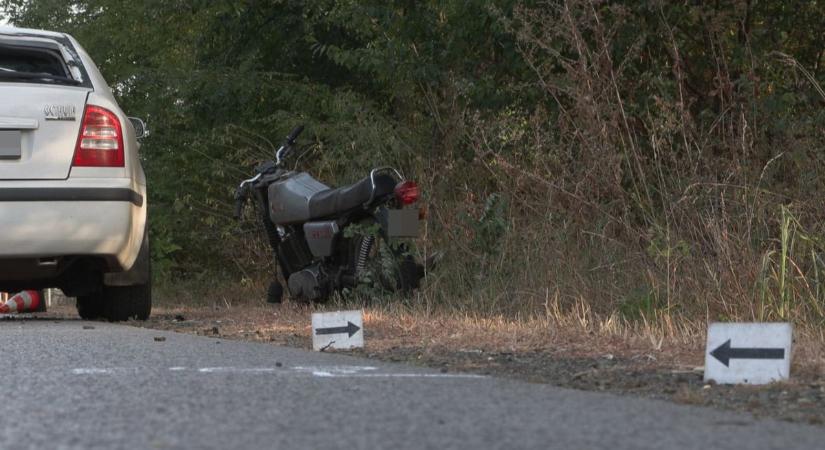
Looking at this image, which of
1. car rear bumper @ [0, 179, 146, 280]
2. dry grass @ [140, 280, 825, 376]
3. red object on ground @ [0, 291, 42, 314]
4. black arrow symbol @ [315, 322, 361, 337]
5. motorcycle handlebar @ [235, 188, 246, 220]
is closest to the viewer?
dry grass @ [140, 280, 825, 376]

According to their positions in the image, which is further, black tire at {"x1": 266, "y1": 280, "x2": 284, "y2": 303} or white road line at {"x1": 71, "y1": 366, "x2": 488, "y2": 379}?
black tire at {"x1": 266, "y1": 280, "x2": 284, "y2": 303}

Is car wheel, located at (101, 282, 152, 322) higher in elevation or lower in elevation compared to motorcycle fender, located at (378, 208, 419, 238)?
lower

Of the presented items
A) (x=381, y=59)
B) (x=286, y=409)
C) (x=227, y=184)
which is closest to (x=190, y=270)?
(x=227, y=184)

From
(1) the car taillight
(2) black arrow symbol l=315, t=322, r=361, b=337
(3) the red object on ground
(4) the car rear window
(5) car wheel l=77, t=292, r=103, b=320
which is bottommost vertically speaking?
(3) the red object on ground

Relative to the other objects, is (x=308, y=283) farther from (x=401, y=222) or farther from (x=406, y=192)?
(x=406, y=192)

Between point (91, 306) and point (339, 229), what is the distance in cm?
171

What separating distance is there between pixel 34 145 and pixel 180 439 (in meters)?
5.25

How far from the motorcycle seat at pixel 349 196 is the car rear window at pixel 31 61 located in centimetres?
186

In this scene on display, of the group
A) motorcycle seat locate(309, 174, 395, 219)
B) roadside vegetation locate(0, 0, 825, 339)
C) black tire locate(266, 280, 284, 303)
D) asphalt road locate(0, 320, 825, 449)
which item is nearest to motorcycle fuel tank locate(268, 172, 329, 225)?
motorcycle seat locate(309, 174, 395, 219)

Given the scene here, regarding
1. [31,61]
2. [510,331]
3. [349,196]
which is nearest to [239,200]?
[349,196]

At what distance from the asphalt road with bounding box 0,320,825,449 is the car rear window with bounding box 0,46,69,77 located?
11.5ft

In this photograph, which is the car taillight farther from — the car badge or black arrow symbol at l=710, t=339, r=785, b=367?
black arrow symbol at l=710, t=339, r=785, b=367

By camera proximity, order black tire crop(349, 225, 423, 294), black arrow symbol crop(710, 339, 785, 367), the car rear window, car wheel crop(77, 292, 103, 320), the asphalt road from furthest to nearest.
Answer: car wheel crop(77, 292, 103, 320), black tire crop(349, 225, 423, 294), the car rear window, black arrow symbol crop(710, 339, 785, 367), the asphalt road

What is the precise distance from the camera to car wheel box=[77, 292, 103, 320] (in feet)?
35.5
